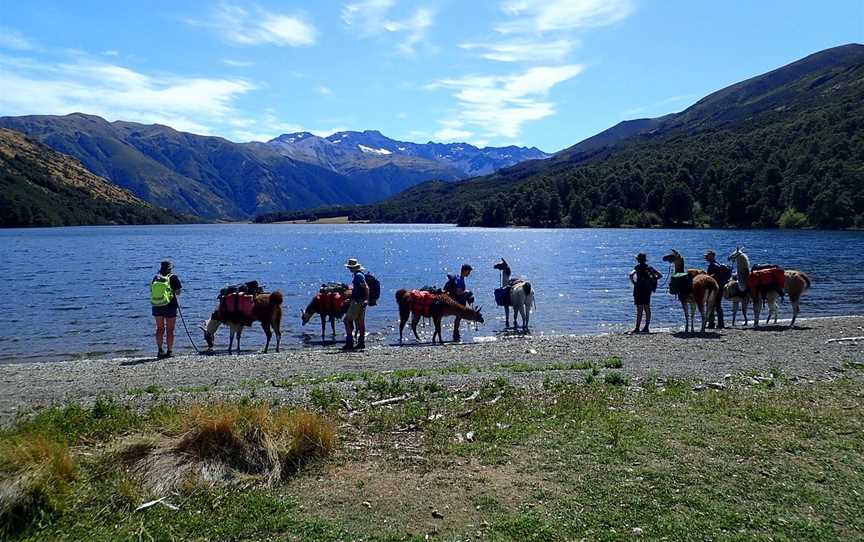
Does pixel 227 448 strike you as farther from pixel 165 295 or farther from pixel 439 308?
A: pixel 439 308

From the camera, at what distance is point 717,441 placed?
9.05m

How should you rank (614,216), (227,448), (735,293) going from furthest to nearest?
(614,216) < (735,293) < (227,448)

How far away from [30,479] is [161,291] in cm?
1377

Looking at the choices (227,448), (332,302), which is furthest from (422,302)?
(227,448)

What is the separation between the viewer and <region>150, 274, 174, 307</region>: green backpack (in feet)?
65.7

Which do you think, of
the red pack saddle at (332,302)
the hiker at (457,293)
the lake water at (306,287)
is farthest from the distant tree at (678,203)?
the red pack saddle at (332,302)

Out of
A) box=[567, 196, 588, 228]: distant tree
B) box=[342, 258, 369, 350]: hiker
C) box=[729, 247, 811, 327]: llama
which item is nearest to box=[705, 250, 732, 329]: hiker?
box=[729, 247, 811, 327]: llama

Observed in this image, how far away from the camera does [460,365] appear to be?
16.8 meters

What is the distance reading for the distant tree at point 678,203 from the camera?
6265 inches

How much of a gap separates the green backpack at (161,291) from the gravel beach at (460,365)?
195 cm

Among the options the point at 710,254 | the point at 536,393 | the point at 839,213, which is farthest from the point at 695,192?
the point at 536,393

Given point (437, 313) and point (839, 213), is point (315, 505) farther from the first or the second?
point (839, 213)

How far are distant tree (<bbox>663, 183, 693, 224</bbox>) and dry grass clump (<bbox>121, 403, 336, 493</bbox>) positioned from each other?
16503cm

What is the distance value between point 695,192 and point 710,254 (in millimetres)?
156701
